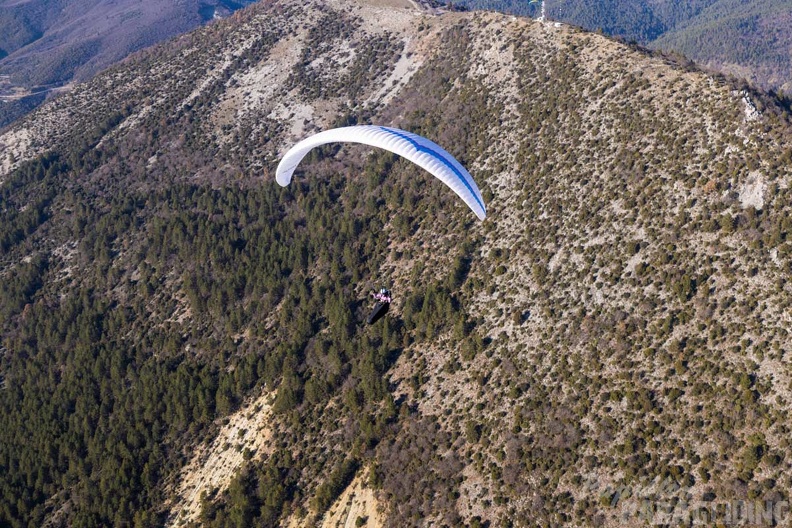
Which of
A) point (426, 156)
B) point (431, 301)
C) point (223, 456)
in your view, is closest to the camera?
point (426, 156)

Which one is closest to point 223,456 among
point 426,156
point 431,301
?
point 431,301

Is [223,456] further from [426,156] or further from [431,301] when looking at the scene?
[426,156]

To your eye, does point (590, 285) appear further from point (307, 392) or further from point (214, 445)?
point (214, 445)

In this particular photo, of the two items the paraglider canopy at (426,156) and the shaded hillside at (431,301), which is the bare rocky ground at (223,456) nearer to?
the shaded hillside at (431,301)

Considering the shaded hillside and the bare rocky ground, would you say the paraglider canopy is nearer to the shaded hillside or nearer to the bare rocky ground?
the shaded hillside

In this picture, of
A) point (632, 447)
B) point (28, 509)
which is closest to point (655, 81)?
point (632, 447)

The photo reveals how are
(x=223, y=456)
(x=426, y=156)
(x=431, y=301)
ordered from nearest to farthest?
1. (x=426, y=156)
2. (x=223, y=456)
3. (x=431, y=301)

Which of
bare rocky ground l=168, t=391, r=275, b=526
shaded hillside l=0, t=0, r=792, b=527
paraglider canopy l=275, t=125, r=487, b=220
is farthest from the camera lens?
bare rocky ground l=168, t=391, r=275, b=526

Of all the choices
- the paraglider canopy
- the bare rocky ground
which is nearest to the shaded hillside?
the bare rocky ground

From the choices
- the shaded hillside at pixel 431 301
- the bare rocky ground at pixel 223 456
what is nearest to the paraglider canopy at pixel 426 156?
the shaded hillside at pixel 431 301
